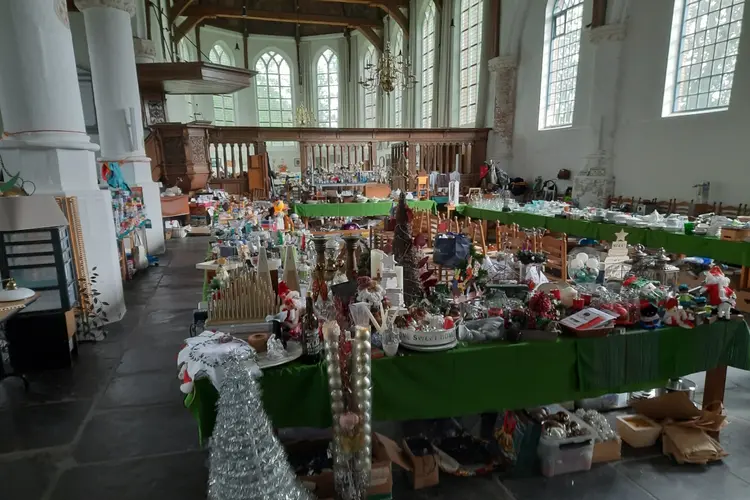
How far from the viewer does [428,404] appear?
2.48 metres

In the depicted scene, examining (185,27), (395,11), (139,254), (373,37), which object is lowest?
(139,254)

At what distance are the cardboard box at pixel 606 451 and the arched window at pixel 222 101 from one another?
874 inches

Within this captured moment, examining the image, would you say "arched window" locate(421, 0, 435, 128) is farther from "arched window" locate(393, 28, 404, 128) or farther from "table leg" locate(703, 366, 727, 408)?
"table leg" locate(703, 366, 727, 408)

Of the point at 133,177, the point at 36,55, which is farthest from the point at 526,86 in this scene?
the point at 36,55

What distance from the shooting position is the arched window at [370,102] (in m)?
22.2

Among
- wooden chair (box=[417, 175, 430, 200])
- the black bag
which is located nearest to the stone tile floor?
the black bag

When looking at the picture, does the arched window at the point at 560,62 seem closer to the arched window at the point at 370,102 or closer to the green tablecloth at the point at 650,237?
the green tablecloth at the point at 650,237

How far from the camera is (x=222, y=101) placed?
22172 mm

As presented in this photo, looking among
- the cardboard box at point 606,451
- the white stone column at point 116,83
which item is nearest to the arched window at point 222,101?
the white stone column at point 116,83

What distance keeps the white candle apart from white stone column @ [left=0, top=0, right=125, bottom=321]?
3.52m

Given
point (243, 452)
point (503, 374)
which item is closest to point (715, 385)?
point (503, 374)

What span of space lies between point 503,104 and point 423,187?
13.3ft

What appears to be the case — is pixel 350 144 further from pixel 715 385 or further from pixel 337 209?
pixel 715 385

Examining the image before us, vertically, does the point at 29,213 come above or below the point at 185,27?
below
